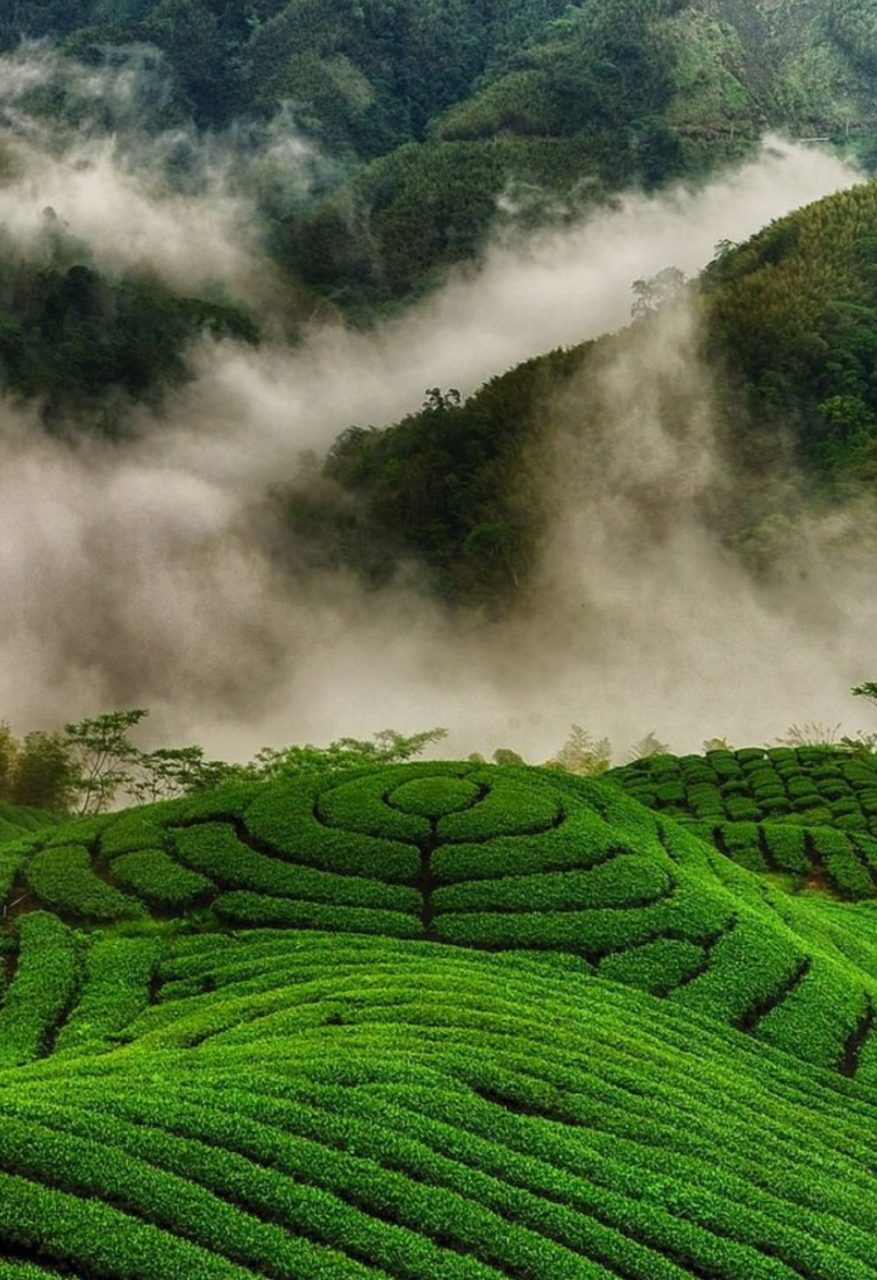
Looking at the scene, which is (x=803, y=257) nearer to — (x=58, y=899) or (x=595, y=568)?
(x=595, y=568)

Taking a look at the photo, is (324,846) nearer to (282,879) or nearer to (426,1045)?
(282,879)

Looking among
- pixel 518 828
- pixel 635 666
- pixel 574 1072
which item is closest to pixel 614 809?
pixel 518 828

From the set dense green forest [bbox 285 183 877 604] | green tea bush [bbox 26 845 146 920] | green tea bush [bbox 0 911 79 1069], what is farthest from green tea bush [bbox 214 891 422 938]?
dense green forest [bbox 285 183 877 604]

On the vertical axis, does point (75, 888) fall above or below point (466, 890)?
above

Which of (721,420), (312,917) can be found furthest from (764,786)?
(721,420)

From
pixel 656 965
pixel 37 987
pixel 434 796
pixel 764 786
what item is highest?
pixel 764 786

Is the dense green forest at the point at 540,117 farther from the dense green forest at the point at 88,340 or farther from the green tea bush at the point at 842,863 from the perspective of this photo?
the green tea bush at the point at 842,863

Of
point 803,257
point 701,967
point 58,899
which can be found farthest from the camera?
point 803,257
